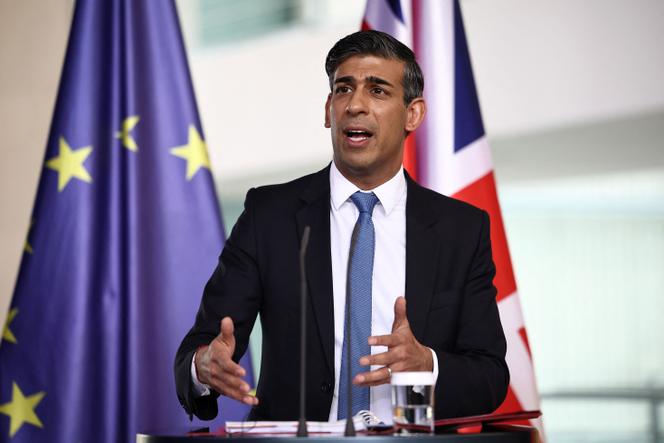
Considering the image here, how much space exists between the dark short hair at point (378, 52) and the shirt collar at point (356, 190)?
0.23 meters

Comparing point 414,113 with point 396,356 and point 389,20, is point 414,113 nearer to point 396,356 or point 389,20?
point 389,20

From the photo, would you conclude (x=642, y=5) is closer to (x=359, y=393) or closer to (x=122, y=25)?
(x=122, y=25)

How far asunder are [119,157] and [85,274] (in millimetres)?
420

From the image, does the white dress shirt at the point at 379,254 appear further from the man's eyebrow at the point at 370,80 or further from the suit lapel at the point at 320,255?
the man's eyebrow at the point at 370,80

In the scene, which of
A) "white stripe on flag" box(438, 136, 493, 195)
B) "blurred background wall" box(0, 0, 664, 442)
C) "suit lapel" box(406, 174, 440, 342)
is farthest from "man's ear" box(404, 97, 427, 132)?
"blurred background wall" box(0, 0, 664, 442)

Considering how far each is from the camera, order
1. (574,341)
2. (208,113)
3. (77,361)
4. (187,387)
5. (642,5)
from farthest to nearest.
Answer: (208,113), (574,341), (642,5), (77,361), (187,387)

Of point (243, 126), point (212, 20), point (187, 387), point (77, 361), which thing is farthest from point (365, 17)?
point (212, 20)

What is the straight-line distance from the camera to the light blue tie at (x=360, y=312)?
2057 millimetres

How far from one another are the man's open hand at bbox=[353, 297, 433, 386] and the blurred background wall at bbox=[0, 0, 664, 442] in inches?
116

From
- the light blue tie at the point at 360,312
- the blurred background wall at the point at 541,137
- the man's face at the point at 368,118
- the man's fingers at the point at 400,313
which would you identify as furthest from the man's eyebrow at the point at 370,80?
the blurred background wall at the point at 541,137

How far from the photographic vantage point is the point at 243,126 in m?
5.90

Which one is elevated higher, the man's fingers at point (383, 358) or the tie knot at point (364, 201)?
the tie knot at point (364, 201)

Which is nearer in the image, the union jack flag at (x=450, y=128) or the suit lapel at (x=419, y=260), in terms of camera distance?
the suit lapel at (x=419, y=260)

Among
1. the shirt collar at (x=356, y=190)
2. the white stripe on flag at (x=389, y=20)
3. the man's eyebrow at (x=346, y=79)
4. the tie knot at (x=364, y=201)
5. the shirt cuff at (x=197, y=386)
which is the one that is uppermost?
the white stripe on flag at (x=389, y=20)
